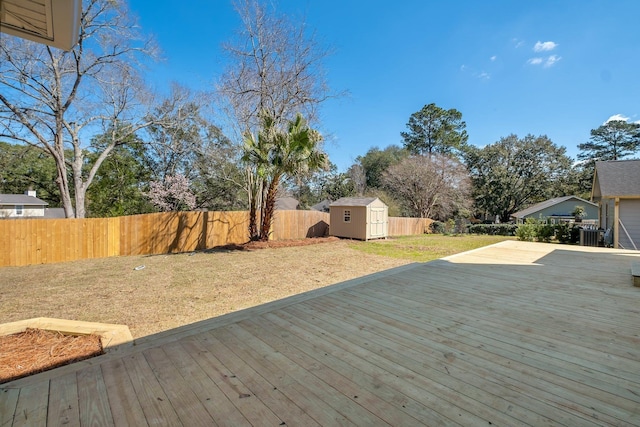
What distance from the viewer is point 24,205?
2128 cm

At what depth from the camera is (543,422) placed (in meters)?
1.48

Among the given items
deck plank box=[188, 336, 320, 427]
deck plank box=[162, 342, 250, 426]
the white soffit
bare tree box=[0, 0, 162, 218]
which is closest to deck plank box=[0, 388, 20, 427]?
deck plank box=[162, 342, 250, 426]

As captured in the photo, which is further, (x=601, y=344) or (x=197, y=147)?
(x=197, y=147)

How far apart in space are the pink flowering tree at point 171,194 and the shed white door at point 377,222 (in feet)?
32.6

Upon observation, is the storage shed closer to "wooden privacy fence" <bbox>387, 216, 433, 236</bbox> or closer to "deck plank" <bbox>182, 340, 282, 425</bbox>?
"wooden privacy fence" <bbox>387, 216, 433, 236</bbox>

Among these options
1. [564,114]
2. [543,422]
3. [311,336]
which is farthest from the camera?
[564,114]

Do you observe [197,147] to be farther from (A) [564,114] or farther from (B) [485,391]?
(A) [564,114]

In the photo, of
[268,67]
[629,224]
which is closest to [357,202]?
[268,67]

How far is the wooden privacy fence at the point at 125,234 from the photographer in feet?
25.0

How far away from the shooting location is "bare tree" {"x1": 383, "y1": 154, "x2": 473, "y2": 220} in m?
21.5

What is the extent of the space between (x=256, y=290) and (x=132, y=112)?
12272mm

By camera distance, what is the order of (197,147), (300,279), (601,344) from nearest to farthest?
1. (601,344)
2. (300,279)
3. (197,147)

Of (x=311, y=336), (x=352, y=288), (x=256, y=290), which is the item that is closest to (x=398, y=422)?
(x=311, y=336)

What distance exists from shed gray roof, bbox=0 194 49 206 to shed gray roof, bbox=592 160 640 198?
33.8 metres
